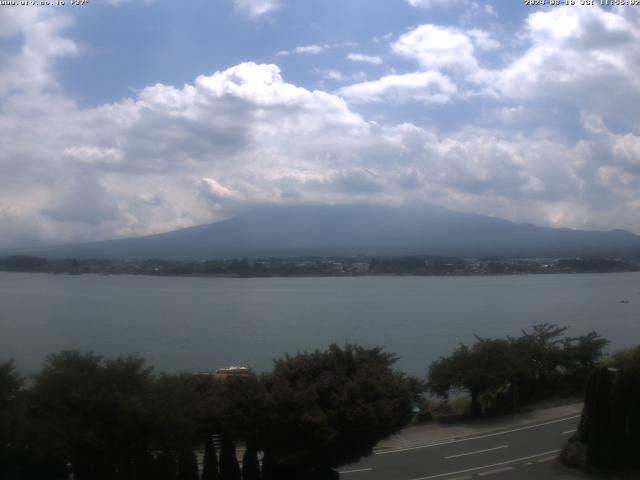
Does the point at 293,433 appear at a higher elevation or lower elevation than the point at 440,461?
higher

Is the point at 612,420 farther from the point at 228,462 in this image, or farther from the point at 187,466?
the point at 187,466

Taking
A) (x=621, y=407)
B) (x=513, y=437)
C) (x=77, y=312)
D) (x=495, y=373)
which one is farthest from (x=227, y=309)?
(x=621, y=407)

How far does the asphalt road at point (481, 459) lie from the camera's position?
14556mm

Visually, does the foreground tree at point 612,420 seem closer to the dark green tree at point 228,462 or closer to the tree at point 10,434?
the dark green tree at point 228,462

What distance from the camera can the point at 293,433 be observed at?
1236 centimetres

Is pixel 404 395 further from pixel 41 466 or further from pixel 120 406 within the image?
pixel 41 466

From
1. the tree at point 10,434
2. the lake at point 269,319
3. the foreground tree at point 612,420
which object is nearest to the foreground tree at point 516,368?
the lake at point 269,319

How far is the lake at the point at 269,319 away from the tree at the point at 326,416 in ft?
44.8

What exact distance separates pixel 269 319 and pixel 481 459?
40.5 metres

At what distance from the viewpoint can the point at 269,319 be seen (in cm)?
5597

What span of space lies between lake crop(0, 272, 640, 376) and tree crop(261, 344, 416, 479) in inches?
538

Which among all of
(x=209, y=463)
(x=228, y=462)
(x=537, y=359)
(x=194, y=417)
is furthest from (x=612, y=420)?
(x=537, y=359)

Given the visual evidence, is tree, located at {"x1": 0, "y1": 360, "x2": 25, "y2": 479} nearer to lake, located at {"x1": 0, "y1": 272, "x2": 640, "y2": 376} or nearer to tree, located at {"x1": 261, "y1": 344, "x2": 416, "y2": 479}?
tree, located at {"x1": 261, "y1": 344, "x2": 416, "y2": 479}

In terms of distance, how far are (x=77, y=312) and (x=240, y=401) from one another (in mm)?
46957
